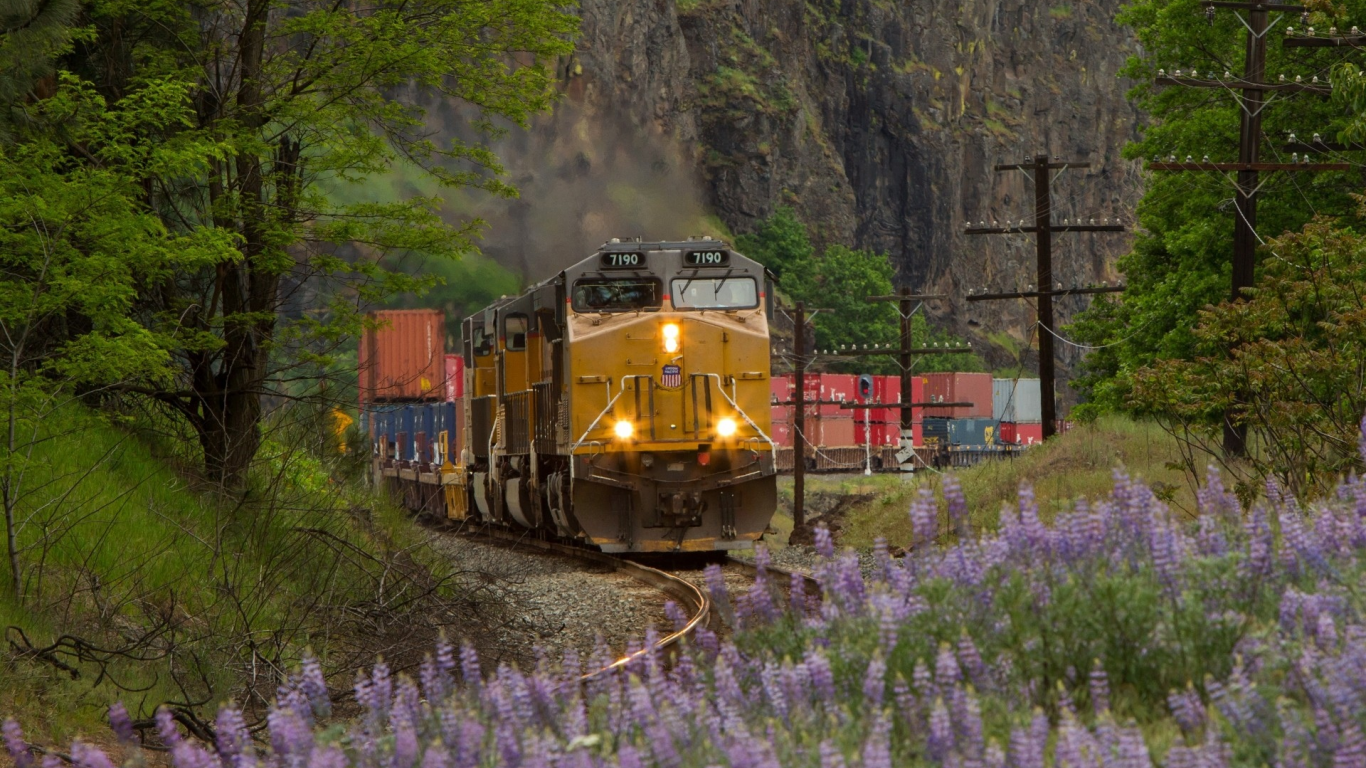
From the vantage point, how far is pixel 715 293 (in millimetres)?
18938

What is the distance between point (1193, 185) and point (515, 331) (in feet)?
58.8

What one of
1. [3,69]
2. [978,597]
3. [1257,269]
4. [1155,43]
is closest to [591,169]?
[1155,43]

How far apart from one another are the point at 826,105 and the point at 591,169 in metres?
55.8

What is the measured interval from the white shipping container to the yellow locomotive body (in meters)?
58.7

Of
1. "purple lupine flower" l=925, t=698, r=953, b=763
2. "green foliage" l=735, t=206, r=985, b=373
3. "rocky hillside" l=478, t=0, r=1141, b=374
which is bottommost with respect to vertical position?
"purple lupine flower" l=925, t=698, r=953, b=763

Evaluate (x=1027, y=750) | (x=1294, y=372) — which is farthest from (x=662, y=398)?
(x=1027, y=750)

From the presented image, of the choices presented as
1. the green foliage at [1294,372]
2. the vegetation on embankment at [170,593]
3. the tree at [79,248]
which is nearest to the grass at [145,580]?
the vegetation on embankment at [170,593]

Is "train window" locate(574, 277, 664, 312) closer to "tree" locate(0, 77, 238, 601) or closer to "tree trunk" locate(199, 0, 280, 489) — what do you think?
"tree trunk" locate(199, 0, 280, 489)

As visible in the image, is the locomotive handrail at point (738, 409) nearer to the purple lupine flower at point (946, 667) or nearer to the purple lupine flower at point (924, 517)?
the purple lupine flower at point (924, 517)

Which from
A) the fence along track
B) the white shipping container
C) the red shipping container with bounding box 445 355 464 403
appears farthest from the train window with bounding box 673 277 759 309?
the white shipping container

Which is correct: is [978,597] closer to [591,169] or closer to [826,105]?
[591,169]

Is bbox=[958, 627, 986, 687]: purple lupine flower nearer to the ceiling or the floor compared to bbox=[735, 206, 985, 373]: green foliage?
nearer to the floor

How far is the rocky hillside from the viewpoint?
351 ft

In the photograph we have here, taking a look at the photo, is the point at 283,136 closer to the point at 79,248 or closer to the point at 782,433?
the point at 79,248
